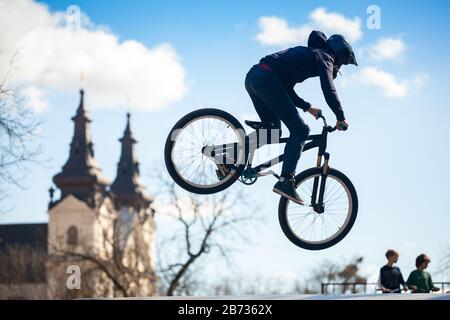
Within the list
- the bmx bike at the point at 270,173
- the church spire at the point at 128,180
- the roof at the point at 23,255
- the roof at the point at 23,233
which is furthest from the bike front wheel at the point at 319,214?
the roof at the point at 23,233

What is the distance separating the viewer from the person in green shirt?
24.4 ft

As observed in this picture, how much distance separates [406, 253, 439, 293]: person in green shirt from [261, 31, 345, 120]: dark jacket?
2136mm

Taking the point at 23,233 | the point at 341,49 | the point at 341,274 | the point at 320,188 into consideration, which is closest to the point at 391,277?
the point at 320,188

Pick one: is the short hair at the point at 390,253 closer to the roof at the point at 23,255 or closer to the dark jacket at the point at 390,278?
the dark jacket at the point at 390,278

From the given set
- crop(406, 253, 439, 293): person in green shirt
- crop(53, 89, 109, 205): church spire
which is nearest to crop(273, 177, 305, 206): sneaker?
crop(406, 253, 439, 293): person in green shirt

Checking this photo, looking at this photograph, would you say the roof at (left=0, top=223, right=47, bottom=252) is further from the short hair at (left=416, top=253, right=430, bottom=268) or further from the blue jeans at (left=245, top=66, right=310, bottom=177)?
the blue jeans at (left=245, top=66, right=310, bottom=177)

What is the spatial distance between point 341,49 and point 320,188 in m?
0.97

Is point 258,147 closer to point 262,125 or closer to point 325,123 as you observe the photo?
point 262,125

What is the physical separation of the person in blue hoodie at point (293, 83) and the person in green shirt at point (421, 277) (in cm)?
188

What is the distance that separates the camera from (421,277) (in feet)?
24.5

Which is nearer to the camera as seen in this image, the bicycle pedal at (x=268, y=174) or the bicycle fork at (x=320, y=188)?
the bicycle pedal at (x=268, y=174)

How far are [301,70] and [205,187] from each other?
98cm

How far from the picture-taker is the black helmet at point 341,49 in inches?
228
